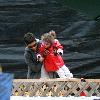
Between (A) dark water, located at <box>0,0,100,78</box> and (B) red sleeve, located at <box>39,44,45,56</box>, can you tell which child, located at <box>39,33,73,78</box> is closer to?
(B) red sleeve, located at <box>39,44,45,56</box>

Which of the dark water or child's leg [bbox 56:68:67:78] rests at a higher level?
the dark water

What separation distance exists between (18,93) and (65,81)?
0.67 m

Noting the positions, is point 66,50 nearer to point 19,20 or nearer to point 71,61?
point 71,61

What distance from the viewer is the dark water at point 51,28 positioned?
8.38 meters

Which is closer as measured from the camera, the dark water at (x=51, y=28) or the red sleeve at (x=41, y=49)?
the red sleeve at (x=41, y=49)

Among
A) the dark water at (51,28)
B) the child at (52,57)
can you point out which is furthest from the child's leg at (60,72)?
the dark water at (51,28)

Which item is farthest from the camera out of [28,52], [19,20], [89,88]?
[19,20]

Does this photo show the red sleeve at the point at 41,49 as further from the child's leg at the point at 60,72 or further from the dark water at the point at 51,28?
the dark water at the point at 51,28

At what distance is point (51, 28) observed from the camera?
838cm

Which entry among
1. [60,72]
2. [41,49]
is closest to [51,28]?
[41,49]

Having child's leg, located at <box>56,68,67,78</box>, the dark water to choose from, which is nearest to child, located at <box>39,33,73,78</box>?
child's leg, located at <box>56,68,67,78</box>

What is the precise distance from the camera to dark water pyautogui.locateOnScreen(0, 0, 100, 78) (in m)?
8.38

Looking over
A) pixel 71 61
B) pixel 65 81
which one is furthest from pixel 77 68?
pixel 65 81

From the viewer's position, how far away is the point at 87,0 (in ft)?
28.0
